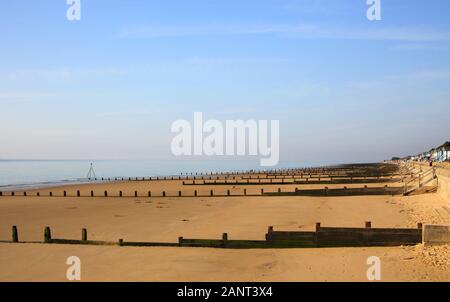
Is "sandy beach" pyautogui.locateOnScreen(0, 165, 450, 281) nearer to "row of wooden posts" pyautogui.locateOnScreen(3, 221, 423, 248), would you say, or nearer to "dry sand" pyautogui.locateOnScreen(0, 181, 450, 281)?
"dry sand" pyautogui.locateOnScreen(0, 181, 450, 281)

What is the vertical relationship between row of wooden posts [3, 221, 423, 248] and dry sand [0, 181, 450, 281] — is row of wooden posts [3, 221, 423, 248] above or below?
above

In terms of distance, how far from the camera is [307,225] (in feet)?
73.0

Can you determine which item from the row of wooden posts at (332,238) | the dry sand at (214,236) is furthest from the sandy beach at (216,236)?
the row of wooden posts at (332,238)

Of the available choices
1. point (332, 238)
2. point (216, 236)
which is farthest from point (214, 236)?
point (332, 238)

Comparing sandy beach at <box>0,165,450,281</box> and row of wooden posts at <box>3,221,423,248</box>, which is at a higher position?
row of wooden posts at <box>3,221,423,248</box>

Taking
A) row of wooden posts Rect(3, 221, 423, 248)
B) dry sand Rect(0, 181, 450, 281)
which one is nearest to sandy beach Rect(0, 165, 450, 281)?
dry sand Rect(0, 181, 450, 281)

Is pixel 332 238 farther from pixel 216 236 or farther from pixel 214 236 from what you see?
pixel 214 236

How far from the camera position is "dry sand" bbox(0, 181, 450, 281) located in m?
12.5

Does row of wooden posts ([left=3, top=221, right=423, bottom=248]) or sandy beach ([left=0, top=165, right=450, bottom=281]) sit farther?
row of wooden posts ([left=3, top=221, right=423, bottom=248])

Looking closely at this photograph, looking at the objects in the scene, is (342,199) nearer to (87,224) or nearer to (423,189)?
(423,189)
